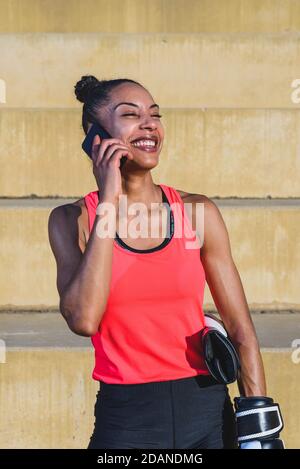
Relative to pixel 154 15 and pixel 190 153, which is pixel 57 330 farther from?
pixel 154 15

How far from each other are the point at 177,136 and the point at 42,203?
39.1 inches

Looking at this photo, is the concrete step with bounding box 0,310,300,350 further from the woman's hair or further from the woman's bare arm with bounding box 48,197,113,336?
the woman's bare arm with bounding box 48,197,113,336

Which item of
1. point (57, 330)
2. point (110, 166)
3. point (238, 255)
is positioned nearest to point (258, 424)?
point (110, 166)

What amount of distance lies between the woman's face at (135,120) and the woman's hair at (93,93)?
0.03 meters

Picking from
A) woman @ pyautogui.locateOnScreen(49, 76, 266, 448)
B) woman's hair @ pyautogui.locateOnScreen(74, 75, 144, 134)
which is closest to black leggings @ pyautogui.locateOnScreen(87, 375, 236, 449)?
woman @ pyautogui.locateOnScreen(49, 76, 266, 448)

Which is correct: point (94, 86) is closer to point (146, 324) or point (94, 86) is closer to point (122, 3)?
point (146, 324)

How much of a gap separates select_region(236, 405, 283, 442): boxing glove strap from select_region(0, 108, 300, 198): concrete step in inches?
143

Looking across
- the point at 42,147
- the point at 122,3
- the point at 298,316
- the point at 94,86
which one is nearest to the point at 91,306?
the point at 94,86

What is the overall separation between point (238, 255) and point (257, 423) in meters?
3.15

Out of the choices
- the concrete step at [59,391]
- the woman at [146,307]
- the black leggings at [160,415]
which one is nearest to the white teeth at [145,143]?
the woman at [146,307]

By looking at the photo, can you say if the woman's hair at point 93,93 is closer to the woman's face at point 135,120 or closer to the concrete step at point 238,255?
the woman's face at point 135,120

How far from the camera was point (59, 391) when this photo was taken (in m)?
4.74

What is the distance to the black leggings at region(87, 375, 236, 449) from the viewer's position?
2.67m

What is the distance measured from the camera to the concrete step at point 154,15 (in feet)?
24.5
